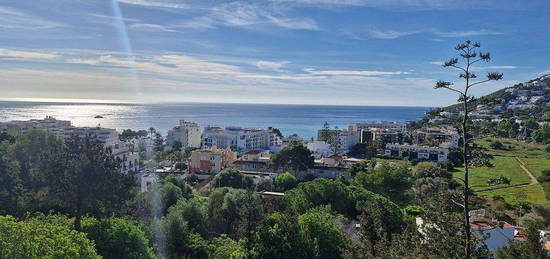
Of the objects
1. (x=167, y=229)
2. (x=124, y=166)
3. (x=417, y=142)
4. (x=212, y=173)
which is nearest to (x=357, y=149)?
(x=417, y=142)

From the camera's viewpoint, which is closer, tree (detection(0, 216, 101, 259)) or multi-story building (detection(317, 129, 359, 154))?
tree (detection(0, 216, 101, 259))

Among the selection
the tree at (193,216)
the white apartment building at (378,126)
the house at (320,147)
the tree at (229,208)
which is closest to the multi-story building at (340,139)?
the house at (320,147)

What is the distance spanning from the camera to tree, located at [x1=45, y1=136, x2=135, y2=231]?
13734 millimetres

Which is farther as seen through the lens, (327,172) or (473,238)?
(327,172)

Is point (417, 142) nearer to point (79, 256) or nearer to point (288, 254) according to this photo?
point (288, 254)

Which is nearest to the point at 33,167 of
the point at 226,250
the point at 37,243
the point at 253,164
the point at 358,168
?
the point at 226,250

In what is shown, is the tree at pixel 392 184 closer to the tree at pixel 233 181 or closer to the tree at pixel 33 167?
the tree at pixel 233 181

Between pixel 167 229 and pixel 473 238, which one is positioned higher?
pixel 473 238

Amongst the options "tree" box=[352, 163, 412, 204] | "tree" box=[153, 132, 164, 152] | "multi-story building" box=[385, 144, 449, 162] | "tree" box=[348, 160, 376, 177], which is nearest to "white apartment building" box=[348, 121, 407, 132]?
"multi-story building" box=[385, 144, 449, 162]

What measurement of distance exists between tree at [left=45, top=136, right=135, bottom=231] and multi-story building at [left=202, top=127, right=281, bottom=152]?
35985 millimetres

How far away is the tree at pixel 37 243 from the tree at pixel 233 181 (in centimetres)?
1649

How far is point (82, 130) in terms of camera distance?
155 feet

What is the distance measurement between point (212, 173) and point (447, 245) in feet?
88.9

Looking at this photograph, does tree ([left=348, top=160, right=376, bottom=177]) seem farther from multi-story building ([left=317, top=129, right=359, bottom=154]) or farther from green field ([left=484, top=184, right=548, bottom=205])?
multi-story building ([left=317, top=129, right=359, bottom=154])
